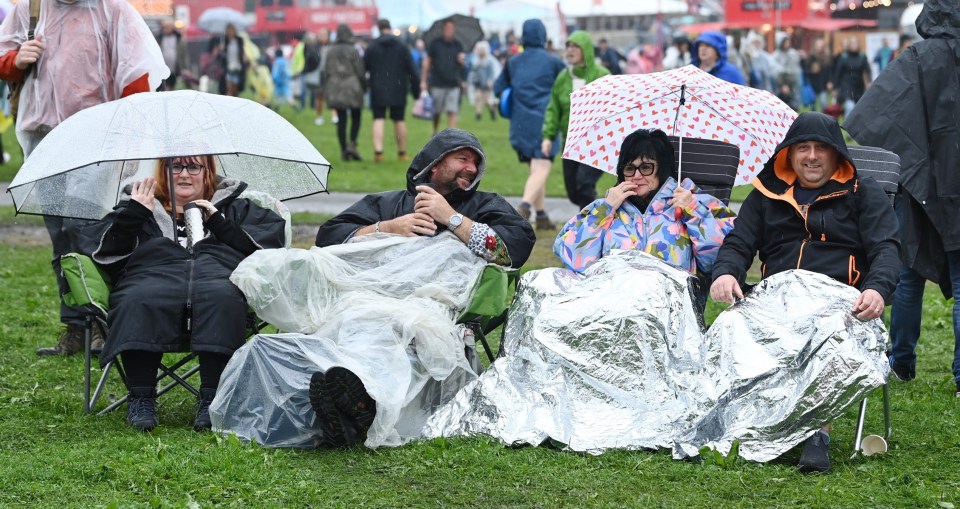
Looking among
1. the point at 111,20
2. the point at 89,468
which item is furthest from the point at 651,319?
the point at 111,20

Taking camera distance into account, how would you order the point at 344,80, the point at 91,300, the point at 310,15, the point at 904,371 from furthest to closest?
the point at 310,15 < the point at 344,80 < the point at 904,371 < the point at 91,300

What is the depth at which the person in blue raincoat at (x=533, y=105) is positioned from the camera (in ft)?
38.0

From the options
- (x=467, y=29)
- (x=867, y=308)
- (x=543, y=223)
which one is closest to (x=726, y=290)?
(x=867, y=308)

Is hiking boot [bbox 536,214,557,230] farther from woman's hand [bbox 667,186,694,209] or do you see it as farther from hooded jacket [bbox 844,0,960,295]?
woman's hand [bbox 667,186,694,209]

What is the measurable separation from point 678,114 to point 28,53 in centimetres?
329

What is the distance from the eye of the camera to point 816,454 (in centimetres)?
477

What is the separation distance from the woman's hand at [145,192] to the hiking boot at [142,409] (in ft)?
2.56

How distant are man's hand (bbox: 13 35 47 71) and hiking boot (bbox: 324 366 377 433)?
114 inches

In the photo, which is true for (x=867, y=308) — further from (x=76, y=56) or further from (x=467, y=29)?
(x=467, y=29)

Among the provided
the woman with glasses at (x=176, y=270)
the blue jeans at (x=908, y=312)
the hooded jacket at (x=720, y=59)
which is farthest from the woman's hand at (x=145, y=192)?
the hooded jacket at (x=720, y=59)

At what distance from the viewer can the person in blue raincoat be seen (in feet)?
38.0

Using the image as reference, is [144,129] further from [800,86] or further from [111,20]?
[800,86]

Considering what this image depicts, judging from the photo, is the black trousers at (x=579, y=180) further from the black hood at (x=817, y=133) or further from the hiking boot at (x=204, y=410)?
the hiking boot at (x=204, y=410)

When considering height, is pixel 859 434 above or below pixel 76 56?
below
